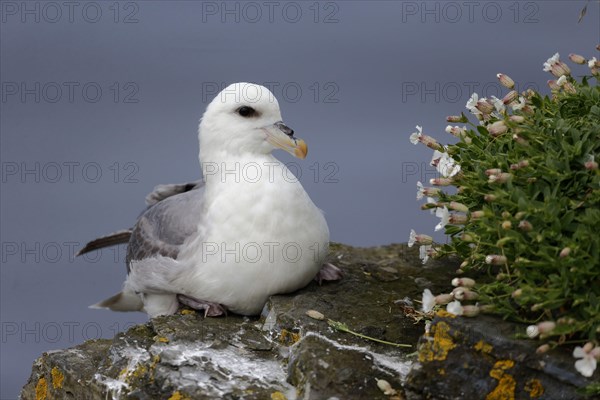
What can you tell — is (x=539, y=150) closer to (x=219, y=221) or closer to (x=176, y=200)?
(x=219, y=221)

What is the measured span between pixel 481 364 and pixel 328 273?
1.61m

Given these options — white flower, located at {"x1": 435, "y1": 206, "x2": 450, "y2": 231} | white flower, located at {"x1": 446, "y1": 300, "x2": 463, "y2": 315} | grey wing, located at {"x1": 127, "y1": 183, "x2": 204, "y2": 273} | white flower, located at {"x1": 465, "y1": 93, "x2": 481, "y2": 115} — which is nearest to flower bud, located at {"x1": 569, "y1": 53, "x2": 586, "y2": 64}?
white flower, located at {"x1": 465, "y1": 93, "x2": 481, "y2": 115}

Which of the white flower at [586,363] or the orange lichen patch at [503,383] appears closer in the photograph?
the white flower at [586,363]

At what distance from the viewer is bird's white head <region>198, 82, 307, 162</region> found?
5.46 m

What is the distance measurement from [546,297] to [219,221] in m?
1.87

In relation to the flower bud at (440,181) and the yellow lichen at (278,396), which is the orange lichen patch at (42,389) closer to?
the yellow lichen at (278,396)

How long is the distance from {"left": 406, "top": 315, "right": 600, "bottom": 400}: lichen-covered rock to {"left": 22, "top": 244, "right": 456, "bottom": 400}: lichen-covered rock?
0.31 meters

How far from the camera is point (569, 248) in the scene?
13.2 feet

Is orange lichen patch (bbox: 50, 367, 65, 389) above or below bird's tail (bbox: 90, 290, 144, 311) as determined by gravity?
above

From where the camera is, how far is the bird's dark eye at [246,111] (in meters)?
5.49

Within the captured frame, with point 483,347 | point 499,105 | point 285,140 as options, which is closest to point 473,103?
point 499,105

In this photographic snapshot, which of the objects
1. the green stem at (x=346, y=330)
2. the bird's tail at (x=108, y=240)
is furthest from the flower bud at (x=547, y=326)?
the bird's tail at (x=108, y=240)

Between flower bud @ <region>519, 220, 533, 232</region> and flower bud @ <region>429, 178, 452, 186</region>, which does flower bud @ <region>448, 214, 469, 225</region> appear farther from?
flower bud @ <region>519, 220, 533, 232</region>

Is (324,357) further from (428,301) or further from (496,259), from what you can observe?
(496,259)
